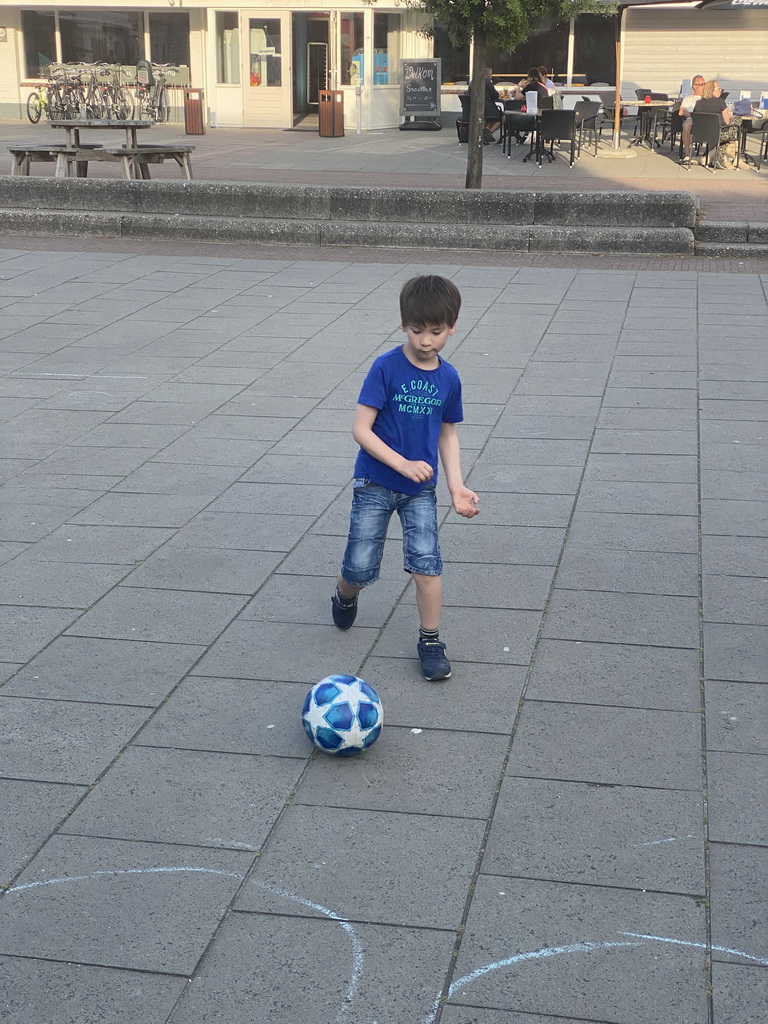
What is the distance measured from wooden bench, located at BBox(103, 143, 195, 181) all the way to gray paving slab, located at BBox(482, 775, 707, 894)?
15.3 m

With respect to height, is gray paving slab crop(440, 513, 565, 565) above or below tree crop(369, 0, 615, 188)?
below

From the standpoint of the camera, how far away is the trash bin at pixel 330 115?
28359mm

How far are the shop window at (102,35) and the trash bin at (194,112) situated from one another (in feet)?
16.5

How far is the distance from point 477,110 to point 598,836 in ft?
43.5

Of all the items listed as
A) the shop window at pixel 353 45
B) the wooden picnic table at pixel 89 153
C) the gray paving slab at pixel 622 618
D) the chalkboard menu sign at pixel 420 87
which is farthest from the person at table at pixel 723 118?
the gray paving slab at pixel 622 618

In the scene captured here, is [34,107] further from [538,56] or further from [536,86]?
[536,86]

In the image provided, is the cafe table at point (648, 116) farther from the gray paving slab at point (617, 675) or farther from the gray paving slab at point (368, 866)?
the gray paving slab at point (368, 866)

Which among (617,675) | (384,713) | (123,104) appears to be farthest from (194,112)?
(384,713)

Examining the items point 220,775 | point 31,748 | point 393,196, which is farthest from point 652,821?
point 393,196

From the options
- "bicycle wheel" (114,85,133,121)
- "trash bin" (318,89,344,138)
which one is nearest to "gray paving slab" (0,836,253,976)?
"trash bin" (318,89,344,138)

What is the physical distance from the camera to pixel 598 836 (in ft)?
11.4

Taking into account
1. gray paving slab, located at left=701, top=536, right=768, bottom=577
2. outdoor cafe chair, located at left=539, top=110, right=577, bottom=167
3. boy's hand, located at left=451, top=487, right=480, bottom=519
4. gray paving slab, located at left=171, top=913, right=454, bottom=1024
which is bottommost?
gray paving slab, located at left=171, top=913, right=454, bottom=1024

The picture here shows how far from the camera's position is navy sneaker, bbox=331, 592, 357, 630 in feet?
15.6

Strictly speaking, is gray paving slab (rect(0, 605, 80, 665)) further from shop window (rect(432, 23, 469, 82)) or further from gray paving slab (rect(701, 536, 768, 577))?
shop window (rect(432, 23, 469, 82))
